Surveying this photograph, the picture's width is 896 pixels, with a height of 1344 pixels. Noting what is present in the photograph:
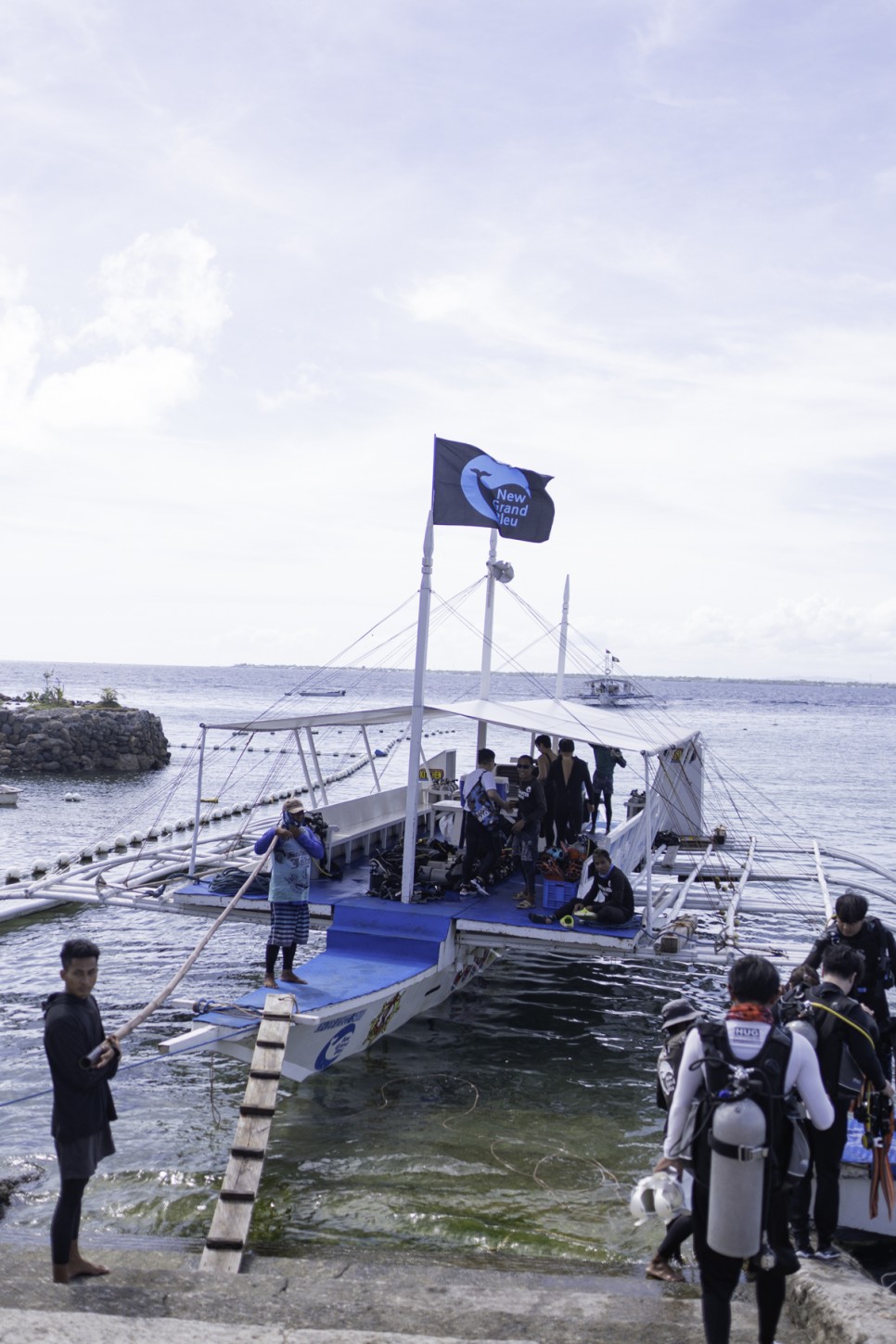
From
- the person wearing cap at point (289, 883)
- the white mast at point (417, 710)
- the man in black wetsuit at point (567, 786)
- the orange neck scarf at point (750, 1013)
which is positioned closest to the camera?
the orange neck scarf at point (750, 1013)

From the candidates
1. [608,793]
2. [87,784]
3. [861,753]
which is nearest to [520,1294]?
[608,793]

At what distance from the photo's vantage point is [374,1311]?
532 centimetres

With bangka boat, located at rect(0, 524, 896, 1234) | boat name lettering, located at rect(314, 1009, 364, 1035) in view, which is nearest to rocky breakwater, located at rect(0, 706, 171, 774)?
bangka boat, located at rect(0, 524, 896, 1234)

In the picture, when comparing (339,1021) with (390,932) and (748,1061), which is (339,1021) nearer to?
(390,932)

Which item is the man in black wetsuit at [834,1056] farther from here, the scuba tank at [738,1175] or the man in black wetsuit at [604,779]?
the man in black wetsuit at [604,779]

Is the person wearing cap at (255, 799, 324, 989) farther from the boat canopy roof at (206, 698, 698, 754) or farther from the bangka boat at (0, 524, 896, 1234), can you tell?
the boat canopy roof at (206, 698, 698, 754)

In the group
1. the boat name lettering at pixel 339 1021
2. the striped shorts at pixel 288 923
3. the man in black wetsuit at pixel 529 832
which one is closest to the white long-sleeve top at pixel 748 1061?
the boat name lettering at pixel 339 1021

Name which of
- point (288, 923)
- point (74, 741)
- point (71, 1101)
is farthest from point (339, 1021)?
point (74, 741)

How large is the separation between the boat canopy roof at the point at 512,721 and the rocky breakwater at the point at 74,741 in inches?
1289

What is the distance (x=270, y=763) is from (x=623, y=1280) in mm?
50923

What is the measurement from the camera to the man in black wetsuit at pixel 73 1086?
5.52 m

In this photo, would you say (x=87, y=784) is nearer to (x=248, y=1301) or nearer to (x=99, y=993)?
(x=99, y=993)

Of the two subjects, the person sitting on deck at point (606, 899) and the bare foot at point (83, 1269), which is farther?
the person sitting on deck at point (606, 899)

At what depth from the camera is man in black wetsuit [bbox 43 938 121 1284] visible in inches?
217
